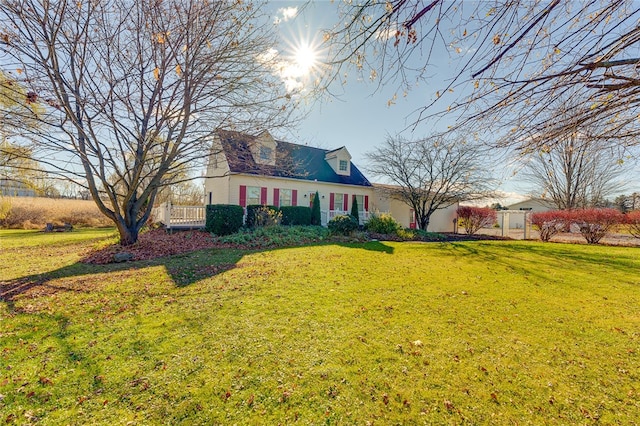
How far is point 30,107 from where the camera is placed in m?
7.20

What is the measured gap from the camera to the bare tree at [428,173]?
54.5 ft

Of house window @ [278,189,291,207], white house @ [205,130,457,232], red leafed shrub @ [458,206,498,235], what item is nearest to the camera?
white house @ [205,130,457,232]

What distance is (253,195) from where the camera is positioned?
1498cm

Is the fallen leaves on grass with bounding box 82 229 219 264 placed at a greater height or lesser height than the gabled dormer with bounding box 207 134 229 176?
lesser

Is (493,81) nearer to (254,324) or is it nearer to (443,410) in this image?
(443,410)

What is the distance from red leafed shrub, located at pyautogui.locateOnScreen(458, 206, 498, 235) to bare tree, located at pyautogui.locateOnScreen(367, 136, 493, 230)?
88.6 inches

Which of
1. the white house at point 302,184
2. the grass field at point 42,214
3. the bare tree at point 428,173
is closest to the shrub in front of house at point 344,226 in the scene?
the white house at point 302,184

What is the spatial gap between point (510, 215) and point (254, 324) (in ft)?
66.8

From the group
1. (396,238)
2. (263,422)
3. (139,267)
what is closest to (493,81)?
(263,422)

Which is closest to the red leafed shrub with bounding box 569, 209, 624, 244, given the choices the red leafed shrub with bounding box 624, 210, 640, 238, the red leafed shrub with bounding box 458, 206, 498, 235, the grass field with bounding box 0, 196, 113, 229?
the red leafed shrub with bounding box 624, 210, 640, 238

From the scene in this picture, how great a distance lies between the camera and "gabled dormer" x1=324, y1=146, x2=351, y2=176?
19455 mm

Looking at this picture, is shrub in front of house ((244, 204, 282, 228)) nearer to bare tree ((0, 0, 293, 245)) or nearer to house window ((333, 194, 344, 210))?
bare tree ((0, 0, 293, 245))

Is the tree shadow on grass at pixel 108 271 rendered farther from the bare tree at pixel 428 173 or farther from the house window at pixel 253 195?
the bare tree at pixel 428 173

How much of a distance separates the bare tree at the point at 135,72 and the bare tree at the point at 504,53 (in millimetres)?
4133
